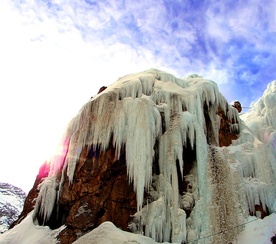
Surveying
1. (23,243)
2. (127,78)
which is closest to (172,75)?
(127,78)

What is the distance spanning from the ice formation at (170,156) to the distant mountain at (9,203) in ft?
210

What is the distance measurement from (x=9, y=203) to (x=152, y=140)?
81.5m

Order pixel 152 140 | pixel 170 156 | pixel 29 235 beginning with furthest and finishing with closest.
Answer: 1. pixel 29 235
2. pixel 170 156
3. pixel 152 140

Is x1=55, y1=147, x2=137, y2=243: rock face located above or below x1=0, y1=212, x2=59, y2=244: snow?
above

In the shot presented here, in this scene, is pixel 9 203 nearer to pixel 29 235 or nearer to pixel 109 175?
pixel 29 235

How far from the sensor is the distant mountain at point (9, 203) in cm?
7449

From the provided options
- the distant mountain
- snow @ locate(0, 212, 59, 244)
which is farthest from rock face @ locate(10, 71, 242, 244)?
the distant mountain

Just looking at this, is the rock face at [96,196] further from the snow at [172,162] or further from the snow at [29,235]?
the snow at [29,235]

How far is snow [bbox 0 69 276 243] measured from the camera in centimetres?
1166

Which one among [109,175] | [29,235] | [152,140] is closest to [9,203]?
[29,235]

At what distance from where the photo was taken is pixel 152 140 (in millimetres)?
12672

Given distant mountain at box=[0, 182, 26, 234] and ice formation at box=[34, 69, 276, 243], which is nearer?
ice formation at box=[34, 69, 276, 243]

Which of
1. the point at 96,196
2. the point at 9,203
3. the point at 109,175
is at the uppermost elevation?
the point at 9,203

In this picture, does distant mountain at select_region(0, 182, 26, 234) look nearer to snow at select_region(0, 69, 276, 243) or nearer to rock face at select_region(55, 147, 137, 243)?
rock face at select_region(55, 147, 137, 243)
